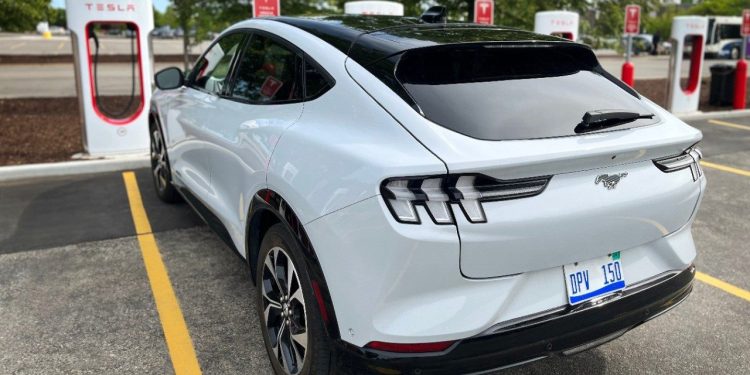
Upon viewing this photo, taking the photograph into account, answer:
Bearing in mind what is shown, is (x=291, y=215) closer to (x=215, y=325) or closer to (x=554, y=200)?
(x=554, y=200)

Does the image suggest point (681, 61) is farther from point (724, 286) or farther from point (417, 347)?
point (417, 347)

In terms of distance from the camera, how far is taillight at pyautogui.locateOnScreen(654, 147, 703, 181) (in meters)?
2.58

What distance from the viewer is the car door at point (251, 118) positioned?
2930mm

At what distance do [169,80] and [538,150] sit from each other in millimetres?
3277

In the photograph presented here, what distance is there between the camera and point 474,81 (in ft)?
8.36

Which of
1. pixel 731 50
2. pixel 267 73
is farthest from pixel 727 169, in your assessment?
pixel 731 50

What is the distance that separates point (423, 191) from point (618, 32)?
1314 cm

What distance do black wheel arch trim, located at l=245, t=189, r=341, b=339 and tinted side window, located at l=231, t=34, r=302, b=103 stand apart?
21.1 inches

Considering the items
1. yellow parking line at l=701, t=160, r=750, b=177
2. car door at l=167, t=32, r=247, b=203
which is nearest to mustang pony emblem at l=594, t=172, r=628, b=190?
car door at l=167, t=32, r=247, b=203

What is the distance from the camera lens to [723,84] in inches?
524

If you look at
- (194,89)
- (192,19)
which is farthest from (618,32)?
(194,89)

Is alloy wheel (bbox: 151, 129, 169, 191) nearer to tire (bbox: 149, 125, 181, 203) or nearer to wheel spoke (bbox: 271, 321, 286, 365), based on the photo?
tire (bbox: 149, 125, 181, 203)

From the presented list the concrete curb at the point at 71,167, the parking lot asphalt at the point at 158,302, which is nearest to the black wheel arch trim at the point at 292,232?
the parking lot asphalt at the point at 158,302

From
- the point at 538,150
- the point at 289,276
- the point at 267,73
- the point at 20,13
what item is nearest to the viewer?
the point at 538,150
